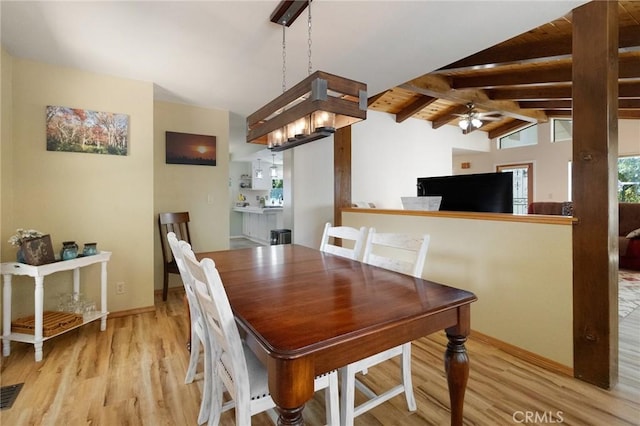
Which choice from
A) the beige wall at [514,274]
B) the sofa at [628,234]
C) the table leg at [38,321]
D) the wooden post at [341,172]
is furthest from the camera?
the sofa at [628,234]

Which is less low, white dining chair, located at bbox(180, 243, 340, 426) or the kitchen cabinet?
the kitchen cabinet

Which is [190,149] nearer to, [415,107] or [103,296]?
[103,296]

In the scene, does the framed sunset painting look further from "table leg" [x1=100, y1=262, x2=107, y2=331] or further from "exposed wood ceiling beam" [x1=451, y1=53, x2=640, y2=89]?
"exposed wood ceiling beam" [x1=451, y1=53, x2=640, y2=89]

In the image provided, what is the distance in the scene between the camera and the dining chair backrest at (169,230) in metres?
3.48

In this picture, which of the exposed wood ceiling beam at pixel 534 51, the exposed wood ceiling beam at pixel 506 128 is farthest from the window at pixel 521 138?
the exposed wood ceiling beam at pixel 534 51

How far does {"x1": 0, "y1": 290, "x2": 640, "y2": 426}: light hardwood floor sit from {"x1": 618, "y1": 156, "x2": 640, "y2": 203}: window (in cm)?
483

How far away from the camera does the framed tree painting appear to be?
2.67 m

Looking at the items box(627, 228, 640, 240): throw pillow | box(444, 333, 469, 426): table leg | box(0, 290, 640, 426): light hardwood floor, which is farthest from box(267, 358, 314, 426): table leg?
box(627, 228, 640, 240): throw pillow

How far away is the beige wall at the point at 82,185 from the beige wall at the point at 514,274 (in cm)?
287

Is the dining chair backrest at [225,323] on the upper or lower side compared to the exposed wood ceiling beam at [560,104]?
lower

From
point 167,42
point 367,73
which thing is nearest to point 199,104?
point 167,42

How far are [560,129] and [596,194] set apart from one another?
20.7ft

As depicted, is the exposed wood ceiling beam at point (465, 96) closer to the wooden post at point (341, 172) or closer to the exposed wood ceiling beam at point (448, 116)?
the exposed wood ceiling beam at point (448, 116)

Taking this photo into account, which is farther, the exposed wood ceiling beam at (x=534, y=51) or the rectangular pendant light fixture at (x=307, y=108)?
the exposed wood ceiling beam at (x=534, y=51)
